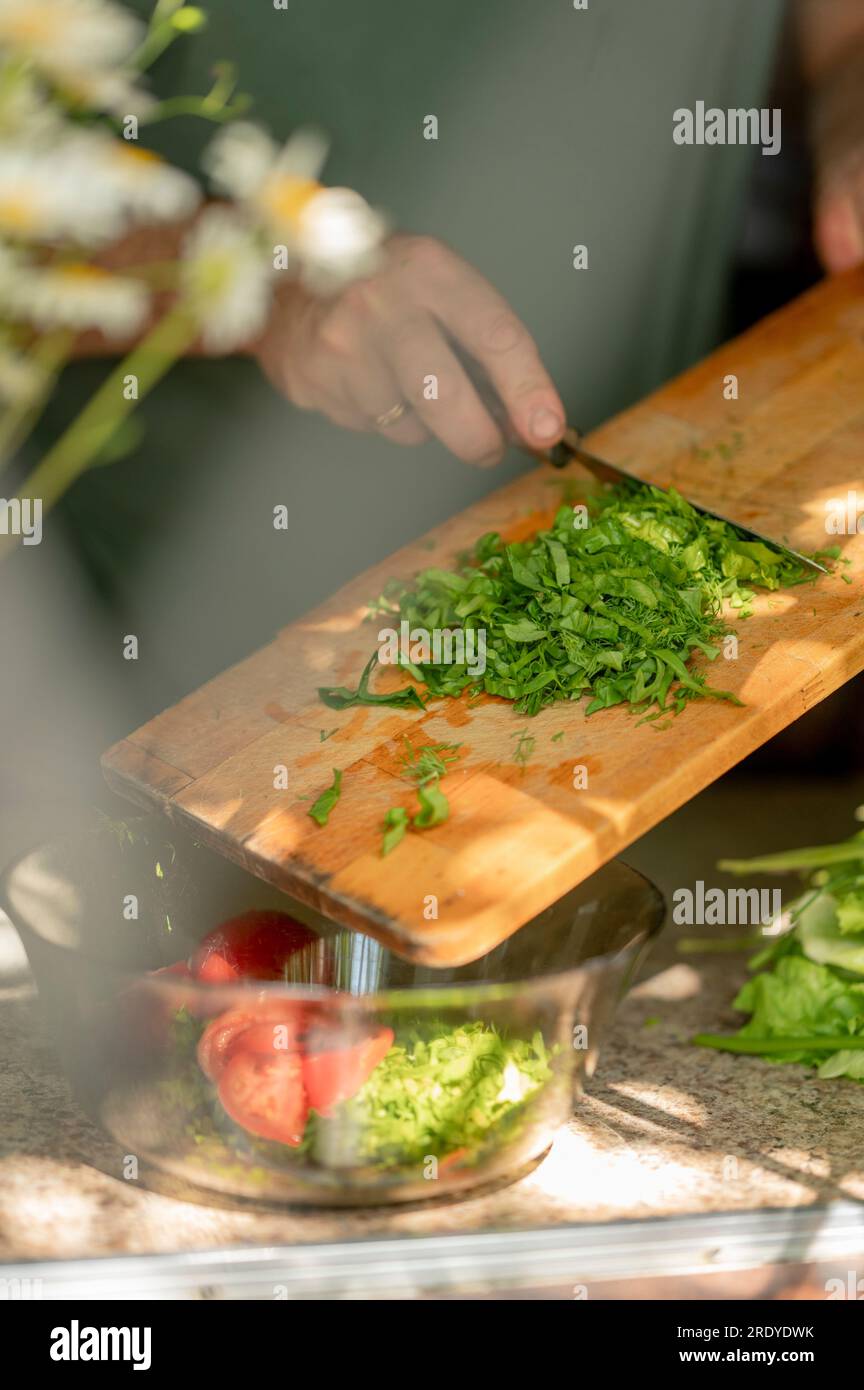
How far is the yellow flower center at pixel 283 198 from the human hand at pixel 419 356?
0.76 metres

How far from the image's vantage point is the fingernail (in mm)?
1145

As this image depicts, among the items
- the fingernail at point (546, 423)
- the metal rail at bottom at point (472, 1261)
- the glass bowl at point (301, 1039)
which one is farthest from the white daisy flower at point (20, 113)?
the fingernail at point (546, 423)

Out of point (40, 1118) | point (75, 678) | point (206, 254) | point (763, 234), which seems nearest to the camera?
point (206, 254)

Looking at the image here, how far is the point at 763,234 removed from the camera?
2.51 metres

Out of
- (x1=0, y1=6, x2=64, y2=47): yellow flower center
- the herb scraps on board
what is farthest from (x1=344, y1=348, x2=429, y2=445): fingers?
(x1=0, y1=6, x2=64, y2=47): yellow flower center

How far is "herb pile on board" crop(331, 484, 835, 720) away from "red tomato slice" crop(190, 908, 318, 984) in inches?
7.7

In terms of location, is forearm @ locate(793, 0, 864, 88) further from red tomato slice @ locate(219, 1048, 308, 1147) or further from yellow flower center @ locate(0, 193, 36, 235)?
yellow flower center @ locate(0, 193, 36, 235)

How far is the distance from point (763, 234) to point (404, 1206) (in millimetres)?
2147

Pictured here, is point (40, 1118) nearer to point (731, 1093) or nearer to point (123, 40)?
point (731, 1093)

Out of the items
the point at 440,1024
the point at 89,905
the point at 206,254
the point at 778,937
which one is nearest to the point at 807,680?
the point at 778,937

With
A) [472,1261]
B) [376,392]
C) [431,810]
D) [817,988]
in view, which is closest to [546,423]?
[376,392]

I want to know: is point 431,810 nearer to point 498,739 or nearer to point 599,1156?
point 498,739

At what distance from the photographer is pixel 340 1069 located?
2.65 ft

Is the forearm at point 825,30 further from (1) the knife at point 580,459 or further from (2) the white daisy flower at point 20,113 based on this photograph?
(2) the white daisy flower at point 20,113
